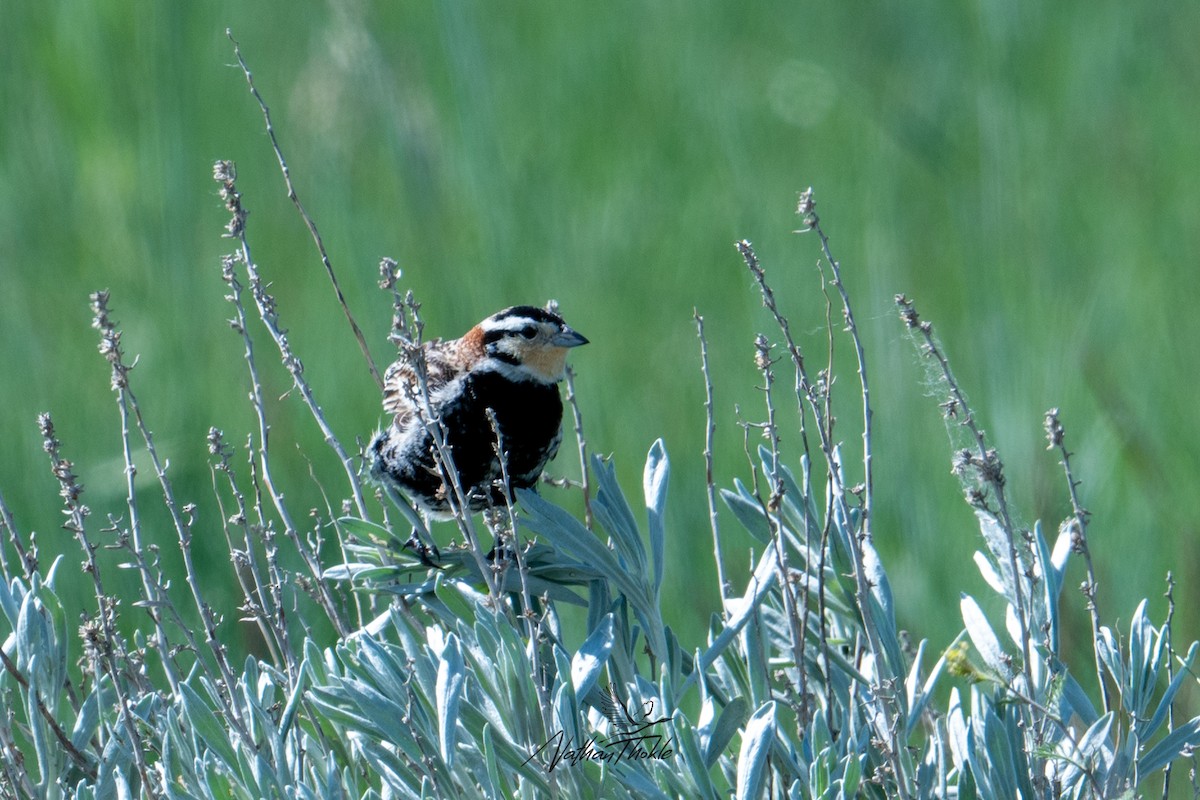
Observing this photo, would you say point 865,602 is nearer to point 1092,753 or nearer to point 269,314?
point 1092,753

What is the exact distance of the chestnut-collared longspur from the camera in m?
2.94

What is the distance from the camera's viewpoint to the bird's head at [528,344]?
327 centimetres

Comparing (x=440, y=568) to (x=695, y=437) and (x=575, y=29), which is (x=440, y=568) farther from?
(x=575, y=29)

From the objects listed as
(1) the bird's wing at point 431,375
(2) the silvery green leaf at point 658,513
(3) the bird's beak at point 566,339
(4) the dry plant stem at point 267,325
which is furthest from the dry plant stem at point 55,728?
(3) the bird's beak at point 566,339

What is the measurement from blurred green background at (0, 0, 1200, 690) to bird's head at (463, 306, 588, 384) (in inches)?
27.3

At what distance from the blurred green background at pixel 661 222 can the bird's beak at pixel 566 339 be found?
28.3 inches

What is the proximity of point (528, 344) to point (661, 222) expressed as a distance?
3357 millimetres

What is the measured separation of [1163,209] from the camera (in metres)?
6.06

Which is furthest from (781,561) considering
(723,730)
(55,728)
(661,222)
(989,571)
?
(661,222)

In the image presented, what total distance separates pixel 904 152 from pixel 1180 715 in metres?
3.42

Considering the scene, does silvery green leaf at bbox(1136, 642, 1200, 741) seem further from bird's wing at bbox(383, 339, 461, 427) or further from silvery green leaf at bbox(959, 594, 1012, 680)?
bird's wing at bbox(383, 339, 461, 427)

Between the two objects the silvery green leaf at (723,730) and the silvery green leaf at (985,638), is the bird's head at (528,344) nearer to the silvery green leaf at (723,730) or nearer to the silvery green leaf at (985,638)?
the silvery green leaf at (985,638)

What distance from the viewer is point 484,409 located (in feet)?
9.97

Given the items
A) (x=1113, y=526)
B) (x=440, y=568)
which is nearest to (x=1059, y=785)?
(x=440, y=568)
